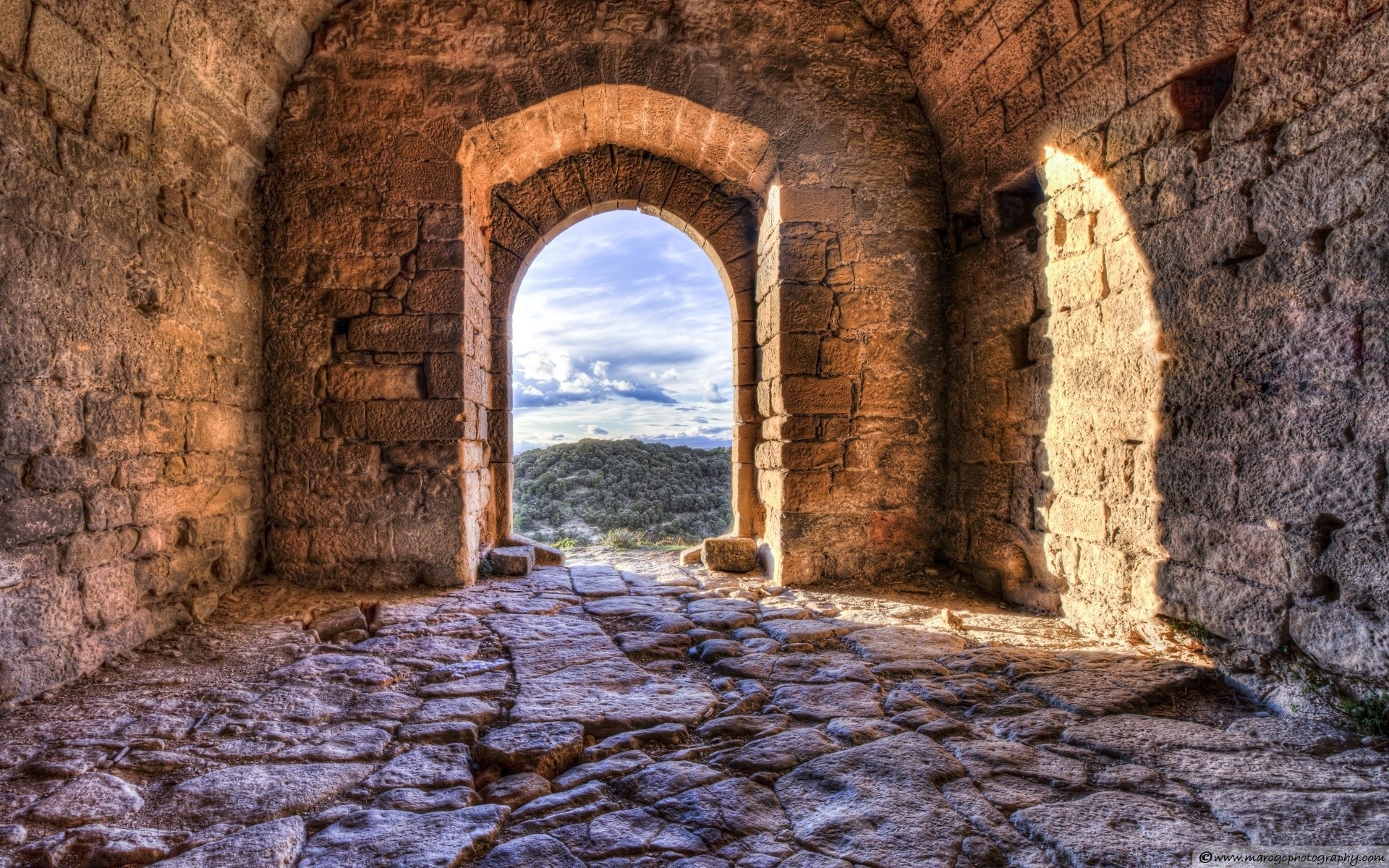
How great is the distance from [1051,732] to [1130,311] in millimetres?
1890

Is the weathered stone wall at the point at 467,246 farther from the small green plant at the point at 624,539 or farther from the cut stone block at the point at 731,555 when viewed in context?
the small green plant at the point at 624,539

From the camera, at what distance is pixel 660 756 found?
1984 mm

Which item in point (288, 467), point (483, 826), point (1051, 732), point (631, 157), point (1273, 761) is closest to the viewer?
point (483, 826)

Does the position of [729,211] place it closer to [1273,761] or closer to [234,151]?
[234,151]

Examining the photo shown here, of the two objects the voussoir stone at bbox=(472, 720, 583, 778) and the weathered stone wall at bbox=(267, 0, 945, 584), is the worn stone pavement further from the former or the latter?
the weathered stone wall at bbox=(267, 0, 945, 584)

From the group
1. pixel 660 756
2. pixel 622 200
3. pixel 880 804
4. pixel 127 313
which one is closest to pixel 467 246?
pixel 622 200

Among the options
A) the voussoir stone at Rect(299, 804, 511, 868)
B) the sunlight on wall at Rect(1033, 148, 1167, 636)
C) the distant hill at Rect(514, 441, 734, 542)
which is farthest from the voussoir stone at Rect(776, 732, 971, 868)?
the distant hill at Rect(514, 441, 734, 542)

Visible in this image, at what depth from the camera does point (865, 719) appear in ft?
7.15

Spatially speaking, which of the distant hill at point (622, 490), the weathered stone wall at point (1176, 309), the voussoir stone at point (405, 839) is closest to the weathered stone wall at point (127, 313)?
the voussoir stone at point (405, 839)

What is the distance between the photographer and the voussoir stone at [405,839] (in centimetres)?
147

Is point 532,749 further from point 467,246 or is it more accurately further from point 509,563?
point 467,246

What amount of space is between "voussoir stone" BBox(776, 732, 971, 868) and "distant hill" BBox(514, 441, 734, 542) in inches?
204

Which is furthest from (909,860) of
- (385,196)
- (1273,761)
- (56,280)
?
(385,196)

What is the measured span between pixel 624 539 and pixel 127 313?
3.95 m
